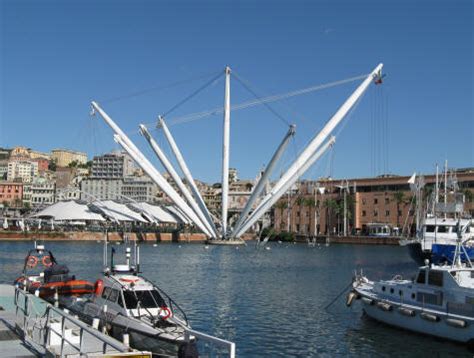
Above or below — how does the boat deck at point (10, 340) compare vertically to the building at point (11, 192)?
below

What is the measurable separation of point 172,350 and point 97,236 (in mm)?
98589

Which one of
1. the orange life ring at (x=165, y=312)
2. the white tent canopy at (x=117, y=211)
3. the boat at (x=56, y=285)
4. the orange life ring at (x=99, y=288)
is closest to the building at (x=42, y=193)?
the white tent canopy at (x=117, y=211)

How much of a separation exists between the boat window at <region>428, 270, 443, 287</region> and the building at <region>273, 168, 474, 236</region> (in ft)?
304

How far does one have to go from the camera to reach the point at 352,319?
24500 mm

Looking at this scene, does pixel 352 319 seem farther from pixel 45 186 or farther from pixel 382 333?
pixel 45 186

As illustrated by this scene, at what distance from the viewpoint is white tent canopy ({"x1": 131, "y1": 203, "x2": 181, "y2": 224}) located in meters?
129

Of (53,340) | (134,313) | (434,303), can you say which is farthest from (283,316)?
(53,340)

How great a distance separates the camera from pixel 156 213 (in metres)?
132

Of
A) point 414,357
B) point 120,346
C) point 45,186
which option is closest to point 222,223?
→ point 414,357

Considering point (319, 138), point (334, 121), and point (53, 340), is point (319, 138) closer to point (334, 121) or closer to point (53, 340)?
point (334, 121)

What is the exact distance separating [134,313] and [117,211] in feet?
355

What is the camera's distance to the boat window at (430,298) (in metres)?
20.3

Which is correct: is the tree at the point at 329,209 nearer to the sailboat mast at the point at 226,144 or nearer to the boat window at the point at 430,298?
the sailboat mast at the point at 226,144

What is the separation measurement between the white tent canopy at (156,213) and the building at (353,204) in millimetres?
26333
